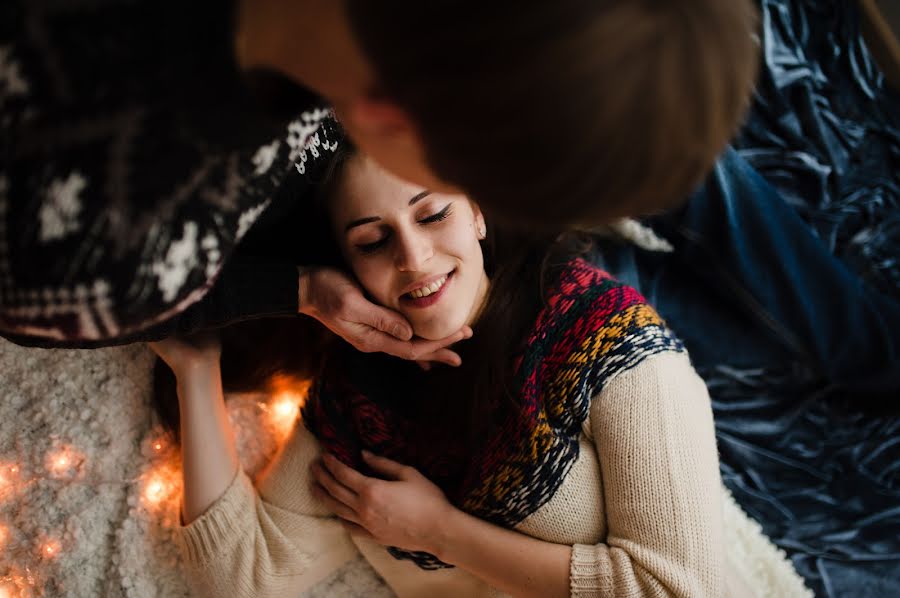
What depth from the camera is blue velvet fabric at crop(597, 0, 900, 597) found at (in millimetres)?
1433

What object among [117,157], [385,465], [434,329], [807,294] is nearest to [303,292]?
[434,329]

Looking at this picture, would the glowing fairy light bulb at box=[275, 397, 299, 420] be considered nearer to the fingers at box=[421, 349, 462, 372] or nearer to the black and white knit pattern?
the fingers at box=[421, 349, 462, 372]

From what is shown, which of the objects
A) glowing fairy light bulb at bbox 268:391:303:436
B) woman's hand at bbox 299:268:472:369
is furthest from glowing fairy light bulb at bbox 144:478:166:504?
woman's hand at bbox 299:268:472:369

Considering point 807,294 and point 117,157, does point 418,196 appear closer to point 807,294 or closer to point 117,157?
point 117,157

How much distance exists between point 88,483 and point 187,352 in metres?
0.29

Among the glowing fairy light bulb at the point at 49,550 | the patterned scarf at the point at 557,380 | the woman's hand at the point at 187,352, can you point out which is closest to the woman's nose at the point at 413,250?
the patterned scarf at the point at 557,380

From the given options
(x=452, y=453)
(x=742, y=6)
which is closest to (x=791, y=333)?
(x=452, y=453)

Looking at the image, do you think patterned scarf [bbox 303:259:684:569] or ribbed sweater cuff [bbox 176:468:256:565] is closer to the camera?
patterned scarf [bbox 303:259:684:569]

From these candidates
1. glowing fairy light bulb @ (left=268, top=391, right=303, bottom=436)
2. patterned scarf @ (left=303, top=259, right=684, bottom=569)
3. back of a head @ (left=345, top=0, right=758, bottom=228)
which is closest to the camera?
back of a head @ (left=345, top=0, right=758, bottom=228)

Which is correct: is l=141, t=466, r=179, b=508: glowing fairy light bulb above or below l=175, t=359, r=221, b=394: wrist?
below

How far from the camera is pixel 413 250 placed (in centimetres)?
96

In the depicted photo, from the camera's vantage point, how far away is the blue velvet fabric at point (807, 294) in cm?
143

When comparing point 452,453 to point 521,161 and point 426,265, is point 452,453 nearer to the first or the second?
point 426,265

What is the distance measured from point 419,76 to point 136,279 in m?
0.29
